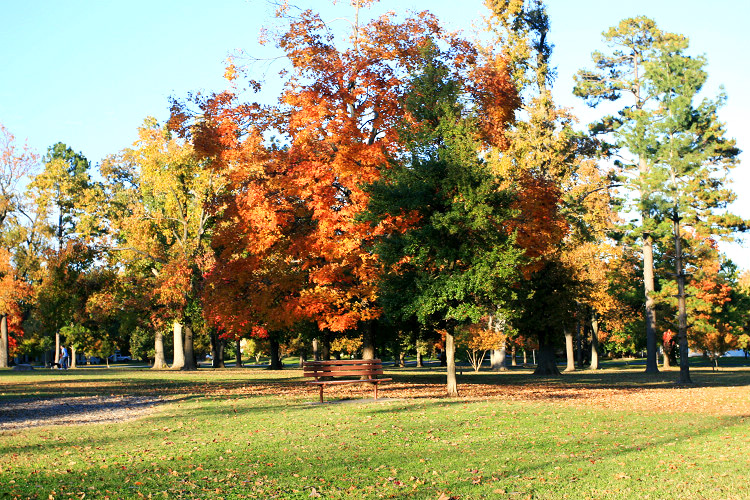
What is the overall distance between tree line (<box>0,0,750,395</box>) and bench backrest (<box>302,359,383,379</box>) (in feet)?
5.63

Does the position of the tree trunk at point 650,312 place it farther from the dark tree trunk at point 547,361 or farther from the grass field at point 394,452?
the grass field at point 394,452

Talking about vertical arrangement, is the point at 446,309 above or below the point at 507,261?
below

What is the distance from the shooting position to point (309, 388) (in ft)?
79.5

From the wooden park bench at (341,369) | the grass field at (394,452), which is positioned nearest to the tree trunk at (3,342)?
the grass field at (394,452)

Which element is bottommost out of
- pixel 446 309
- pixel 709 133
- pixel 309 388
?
pixel 309 388

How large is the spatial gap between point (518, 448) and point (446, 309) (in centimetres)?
921

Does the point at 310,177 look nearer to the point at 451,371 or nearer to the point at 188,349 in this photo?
the point at 451,371

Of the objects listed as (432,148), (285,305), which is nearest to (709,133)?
(432,148)

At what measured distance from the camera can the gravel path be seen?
14219 millimetres

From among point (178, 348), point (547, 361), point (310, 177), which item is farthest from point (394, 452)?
point (178, 348)

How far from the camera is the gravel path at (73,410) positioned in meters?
14.2

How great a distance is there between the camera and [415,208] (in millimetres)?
18609

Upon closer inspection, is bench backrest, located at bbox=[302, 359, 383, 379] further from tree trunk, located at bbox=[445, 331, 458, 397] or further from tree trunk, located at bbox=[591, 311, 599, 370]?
tree trunk, located at bbox=[591, 311, 599, 370]

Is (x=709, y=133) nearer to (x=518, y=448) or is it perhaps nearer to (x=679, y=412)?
(x=679, y=412)
